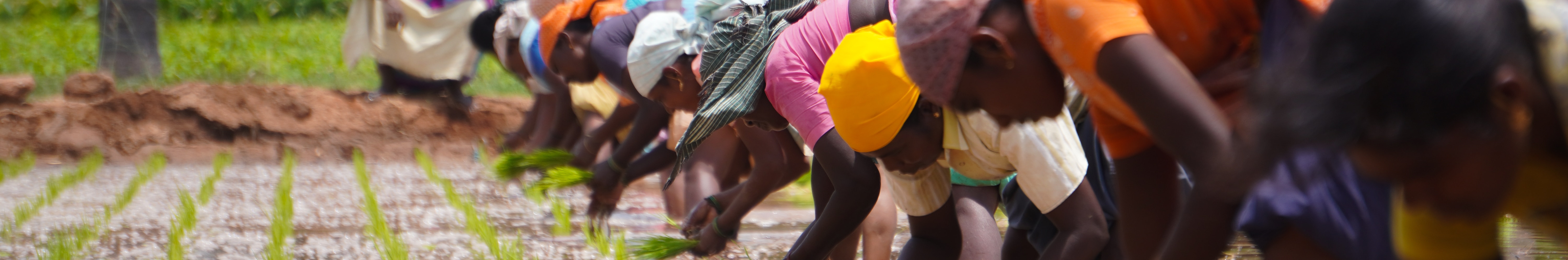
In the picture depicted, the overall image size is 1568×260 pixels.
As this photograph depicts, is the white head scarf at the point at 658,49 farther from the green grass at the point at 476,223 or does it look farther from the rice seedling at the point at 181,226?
the rice seedling at the point at 181,226

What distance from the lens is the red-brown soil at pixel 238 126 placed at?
888cm

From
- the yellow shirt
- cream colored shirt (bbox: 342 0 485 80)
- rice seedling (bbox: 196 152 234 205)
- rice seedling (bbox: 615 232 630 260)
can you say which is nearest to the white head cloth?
rice seedling (bbox: 196 152 234 205)

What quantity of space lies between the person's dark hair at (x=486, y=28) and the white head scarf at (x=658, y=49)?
2957 mm

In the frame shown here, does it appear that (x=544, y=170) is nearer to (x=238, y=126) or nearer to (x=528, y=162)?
(x=528, y=162)

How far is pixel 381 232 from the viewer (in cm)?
407

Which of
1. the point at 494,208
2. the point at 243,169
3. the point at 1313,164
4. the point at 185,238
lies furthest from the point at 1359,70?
the point at 243,169

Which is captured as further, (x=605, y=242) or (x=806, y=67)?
(x=605, y=242)

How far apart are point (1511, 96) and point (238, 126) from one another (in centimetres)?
971

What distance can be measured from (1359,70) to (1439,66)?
2.3 inches

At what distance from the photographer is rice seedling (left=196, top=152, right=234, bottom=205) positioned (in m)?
5.65

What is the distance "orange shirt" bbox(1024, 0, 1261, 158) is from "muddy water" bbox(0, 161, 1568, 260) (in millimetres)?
694

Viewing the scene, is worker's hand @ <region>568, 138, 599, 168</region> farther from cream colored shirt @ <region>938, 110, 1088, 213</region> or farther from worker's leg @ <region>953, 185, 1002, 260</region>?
cream colored shirt @ <region>938, 110, 1088, 213</region>

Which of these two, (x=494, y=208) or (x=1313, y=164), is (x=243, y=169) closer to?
(x=494, y=208)

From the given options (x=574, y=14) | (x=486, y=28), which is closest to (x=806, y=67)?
(x=574, y=14)
